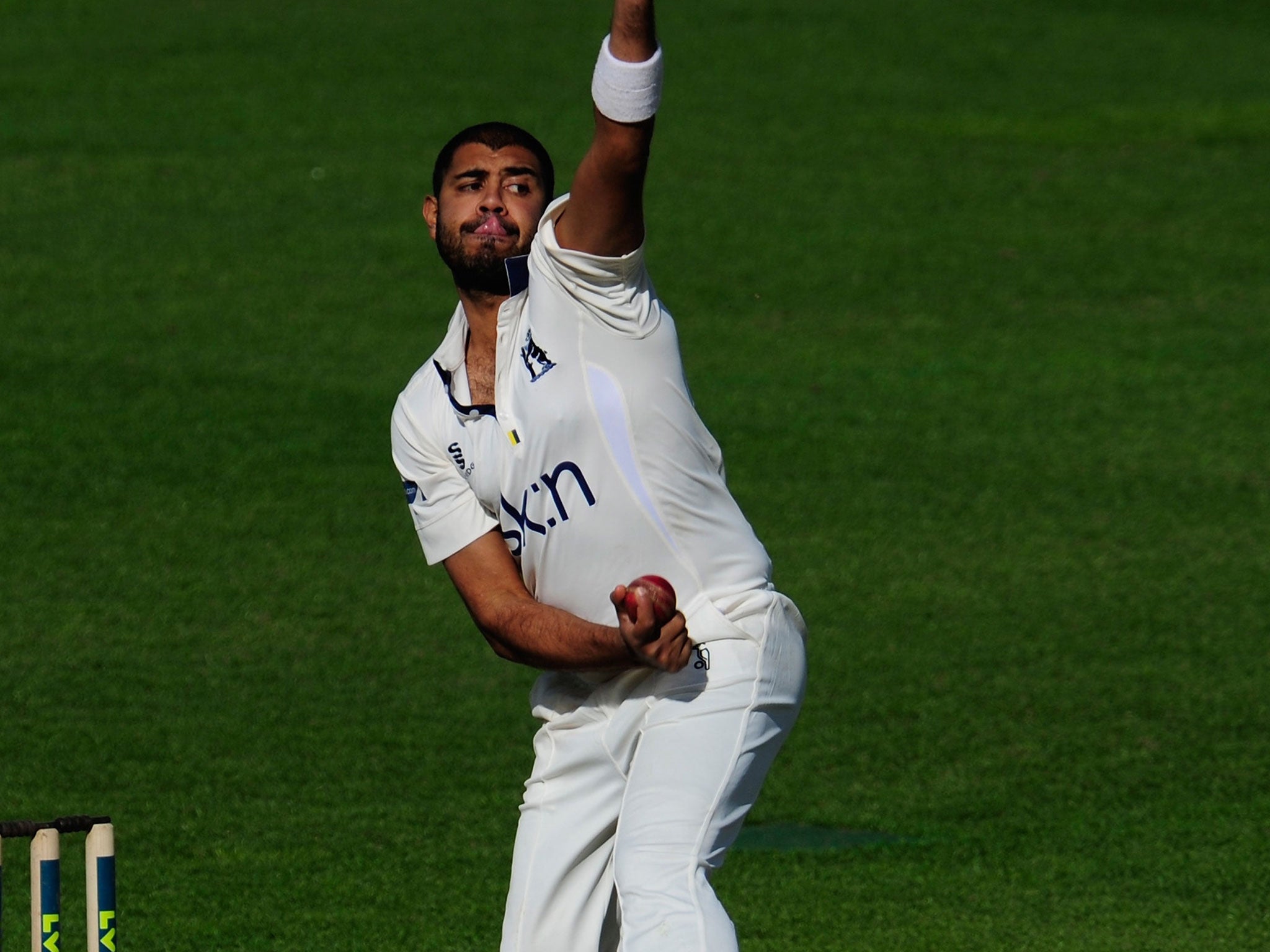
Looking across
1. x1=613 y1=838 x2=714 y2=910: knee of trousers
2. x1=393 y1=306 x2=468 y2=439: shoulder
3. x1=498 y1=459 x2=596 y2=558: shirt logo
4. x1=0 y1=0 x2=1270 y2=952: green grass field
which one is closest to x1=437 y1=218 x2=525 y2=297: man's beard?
x1=393 y1=306 x2=468 y2=439: shoulder

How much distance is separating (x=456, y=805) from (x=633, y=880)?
3.53 metres

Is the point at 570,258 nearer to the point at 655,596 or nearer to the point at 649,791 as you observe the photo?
the point at 655,596

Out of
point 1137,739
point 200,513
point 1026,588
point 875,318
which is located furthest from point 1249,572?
point 200,513

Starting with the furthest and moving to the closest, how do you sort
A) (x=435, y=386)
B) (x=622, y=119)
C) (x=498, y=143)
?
(x=435, y=386), (x=498, y=143), (x=622, y=119)

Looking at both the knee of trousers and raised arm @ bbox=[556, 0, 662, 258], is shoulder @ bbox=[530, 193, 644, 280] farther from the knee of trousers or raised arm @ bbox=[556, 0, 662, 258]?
the knee of trousers

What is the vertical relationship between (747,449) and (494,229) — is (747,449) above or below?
below

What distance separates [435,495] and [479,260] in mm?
596

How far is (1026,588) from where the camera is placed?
9.74m

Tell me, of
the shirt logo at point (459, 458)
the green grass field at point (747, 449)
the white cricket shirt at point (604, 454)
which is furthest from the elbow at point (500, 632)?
the green grass field at point (747, 449)

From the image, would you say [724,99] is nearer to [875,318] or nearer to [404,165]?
[404,165]

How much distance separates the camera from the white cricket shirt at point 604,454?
410 cm

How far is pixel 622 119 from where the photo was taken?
379 cm

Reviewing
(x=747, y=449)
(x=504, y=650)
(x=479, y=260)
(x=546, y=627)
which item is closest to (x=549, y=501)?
(x=546, y=627)

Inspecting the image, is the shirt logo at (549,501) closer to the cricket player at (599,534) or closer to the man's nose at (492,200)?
the cricket player at (599,534)
